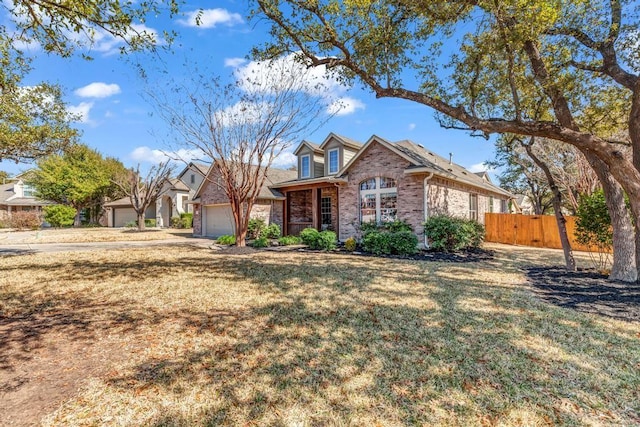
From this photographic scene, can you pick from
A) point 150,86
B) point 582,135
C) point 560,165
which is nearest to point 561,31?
point 582,135

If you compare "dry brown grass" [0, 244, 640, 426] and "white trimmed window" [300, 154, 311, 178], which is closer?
"dry brown grass" [0, 244, 640, 426]

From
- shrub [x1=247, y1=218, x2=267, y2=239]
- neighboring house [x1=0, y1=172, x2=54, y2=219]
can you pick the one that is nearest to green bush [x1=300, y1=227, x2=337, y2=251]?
shrub [x1=247, y1=218, x2=267, y2=239]

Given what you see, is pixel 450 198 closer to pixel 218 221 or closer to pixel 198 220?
pixel 218 221

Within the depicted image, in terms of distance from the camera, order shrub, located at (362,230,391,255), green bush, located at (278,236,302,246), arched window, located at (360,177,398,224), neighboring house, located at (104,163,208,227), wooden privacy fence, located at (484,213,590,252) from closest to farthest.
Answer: shrub, located at (362,230,391,255) < arched window, located at (360,177,398,224) < wooden privacy fence, located at (484,213,590,252) < green bush, located at (278,236,302,246) < neighboring house, located at (104,163,208,227)

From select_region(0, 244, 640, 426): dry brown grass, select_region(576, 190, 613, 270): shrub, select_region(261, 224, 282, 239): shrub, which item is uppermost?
select_region(576, 190, 613, 270): shrub

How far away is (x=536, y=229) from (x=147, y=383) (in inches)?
717

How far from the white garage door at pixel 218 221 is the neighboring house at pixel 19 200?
26487 mm

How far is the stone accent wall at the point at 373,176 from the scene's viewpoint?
12.9m

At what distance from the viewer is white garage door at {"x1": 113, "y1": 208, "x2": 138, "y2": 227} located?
3381 cm

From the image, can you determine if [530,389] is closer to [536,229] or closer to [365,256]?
[365,256]

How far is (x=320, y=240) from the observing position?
1347 cm

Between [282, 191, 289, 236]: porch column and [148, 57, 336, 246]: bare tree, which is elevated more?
[148, 57, 336, 246]: bare tree

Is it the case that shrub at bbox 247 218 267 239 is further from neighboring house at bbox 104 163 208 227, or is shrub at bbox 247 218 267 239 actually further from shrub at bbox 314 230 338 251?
neighboring house at bbox 104 163 208 227

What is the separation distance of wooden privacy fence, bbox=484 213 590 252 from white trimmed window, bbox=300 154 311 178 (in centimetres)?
1063
